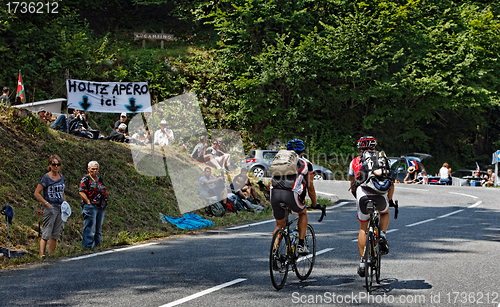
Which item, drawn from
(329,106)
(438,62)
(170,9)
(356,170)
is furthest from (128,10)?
(356,170)

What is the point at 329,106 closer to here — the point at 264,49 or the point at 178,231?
the point at 264,49

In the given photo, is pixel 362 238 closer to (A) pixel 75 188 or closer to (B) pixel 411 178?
(A) pixel 75 188

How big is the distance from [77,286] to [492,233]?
9999mm

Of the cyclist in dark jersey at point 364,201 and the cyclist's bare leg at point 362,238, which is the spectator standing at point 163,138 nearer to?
the cyclist in dark jersey at point 364,201

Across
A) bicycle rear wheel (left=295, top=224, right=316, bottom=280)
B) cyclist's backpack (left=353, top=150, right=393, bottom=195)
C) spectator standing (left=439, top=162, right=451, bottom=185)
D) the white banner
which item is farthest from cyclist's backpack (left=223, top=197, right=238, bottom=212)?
spectator standing (left=439, top=162, right=451, bottom=185)

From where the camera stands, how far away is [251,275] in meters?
7.52

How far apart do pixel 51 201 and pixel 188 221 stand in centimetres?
455

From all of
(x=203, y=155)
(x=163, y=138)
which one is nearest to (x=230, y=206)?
(x=203, y=155)

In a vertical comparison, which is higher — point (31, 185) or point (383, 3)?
point (383, 3)

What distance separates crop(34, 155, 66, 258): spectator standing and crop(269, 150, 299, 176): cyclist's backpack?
15.0 feet

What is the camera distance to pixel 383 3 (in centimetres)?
3428

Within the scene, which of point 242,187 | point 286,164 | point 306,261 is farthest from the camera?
point 242,187

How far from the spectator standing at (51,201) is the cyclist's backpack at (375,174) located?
5.54m

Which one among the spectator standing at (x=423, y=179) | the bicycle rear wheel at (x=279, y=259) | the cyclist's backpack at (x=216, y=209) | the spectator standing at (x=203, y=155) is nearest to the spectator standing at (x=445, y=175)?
the spectator standing at (x=423, y=179)
